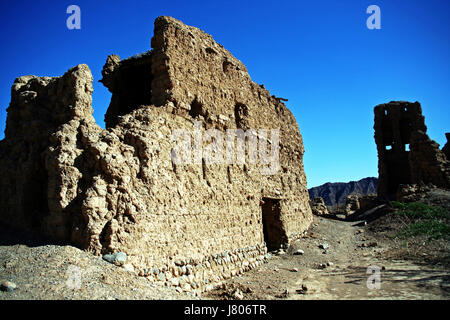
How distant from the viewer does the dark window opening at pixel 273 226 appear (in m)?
9.76

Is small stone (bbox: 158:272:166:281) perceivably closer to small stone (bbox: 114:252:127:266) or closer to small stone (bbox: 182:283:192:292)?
small stone (bbox: 182:283:192:292)

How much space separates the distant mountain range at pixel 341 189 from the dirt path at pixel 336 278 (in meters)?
69.9

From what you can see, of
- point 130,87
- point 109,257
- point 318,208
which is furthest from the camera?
point 318,208

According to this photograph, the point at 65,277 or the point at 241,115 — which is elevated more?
the point at 241,115

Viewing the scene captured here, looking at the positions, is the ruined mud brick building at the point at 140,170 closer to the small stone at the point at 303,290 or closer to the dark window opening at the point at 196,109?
the dark window opening at the point at 196,109

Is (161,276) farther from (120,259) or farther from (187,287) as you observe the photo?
(120,259)

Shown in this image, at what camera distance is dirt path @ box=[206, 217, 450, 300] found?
5609 mm

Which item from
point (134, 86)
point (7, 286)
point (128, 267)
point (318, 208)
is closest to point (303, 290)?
point (128, 267)

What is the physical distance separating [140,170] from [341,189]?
266ft

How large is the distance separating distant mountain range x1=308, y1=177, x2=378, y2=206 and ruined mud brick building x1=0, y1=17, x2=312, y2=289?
73.4 m

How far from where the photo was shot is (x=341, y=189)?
79375 mm
